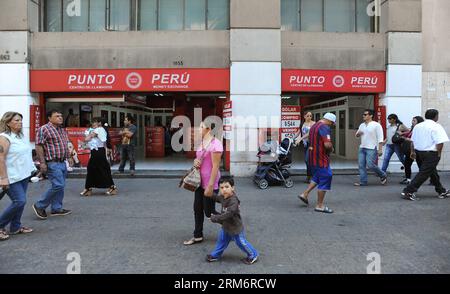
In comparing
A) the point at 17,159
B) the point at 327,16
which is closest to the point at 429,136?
the point at 327,16

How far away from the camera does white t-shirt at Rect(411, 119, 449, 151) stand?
7793 millimetres

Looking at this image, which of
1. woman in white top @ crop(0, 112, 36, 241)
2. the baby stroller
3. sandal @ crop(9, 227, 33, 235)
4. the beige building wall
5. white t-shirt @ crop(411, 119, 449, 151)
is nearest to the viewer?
woman in white top @ crop(0, 112, 36, 241)

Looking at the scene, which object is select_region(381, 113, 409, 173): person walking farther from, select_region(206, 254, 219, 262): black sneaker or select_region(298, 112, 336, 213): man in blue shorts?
select_region(206, 254, 219, 262): black sneaker

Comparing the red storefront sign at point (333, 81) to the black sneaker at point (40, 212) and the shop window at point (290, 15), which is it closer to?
the shop window at point (290, 15)

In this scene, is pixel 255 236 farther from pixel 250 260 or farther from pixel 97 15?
pixel 97 15

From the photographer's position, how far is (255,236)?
561 cm

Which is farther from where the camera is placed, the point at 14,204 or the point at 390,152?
the point at 390,152

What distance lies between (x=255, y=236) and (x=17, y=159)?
344cm

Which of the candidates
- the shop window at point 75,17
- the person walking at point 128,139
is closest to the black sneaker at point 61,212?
the person walking at point 128,139

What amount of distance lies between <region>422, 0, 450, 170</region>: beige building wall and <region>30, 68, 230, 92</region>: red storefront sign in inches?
242

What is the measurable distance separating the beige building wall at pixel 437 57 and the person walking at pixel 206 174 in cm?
959

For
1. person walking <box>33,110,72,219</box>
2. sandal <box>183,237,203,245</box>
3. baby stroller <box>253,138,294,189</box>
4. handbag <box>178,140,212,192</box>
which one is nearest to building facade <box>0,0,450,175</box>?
baby stroller <box>253,138,294,189</box>
